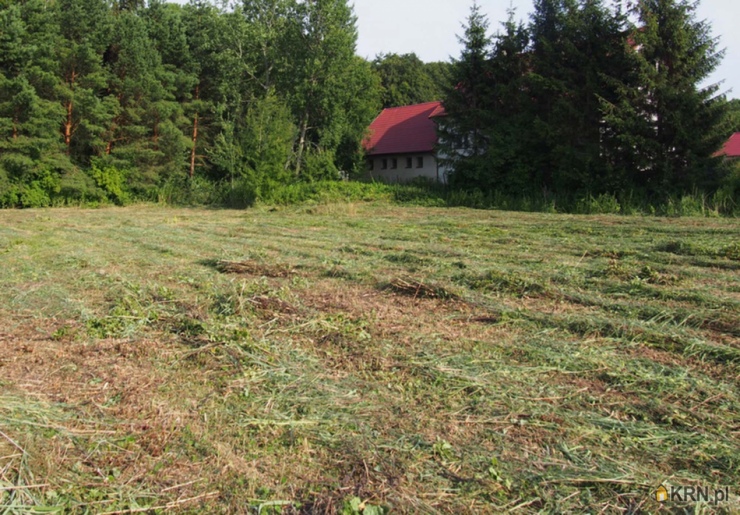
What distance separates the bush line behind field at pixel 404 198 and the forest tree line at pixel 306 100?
0.65 ft

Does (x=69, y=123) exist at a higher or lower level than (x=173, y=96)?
lower

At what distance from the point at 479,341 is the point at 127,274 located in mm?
4604

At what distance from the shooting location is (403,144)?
31344 millimetres

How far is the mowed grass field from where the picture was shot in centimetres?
222

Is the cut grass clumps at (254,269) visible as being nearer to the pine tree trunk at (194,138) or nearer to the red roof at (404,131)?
the pine tree trunk at (194,138)

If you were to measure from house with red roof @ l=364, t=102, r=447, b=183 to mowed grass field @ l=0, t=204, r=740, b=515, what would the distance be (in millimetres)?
24536

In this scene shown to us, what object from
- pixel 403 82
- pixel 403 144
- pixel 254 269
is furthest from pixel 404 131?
pixel 254 269

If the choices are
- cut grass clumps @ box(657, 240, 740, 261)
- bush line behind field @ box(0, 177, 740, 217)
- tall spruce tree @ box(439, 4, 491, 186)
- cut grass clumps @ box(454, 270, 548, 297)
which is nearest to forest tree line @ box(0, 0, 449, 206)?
bush line behind field @ box(0, 177, 740, 217)

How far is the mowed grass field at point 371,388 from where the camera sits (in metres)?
2.22

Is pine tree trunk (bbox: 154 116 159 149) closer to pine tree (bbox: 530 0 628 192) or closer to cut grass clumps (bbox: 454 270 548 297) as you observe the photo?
pine tree (bbox: 530 0 628 192)

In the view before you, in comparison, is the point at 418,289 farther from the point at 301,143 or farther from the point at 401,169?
the point at 401,169

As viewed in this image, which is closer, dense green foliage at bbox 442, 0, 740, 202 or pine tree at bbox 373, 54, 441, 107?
dense green foliage at bbox 442, 0, 740, 202

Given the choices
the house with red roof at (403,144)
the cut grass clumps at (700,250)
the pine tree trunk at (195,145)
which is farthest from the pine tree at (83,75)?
the cut grass clumps at (700,250)

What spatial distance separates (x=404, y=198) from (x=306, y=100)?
7.83m
